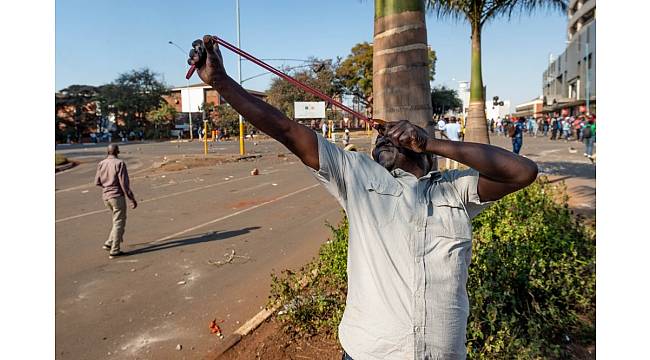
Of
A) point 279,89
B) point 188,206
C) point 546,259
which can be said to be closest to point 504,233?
point 546,259

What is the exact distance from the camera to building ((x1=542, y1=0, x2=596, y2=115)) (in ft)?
153

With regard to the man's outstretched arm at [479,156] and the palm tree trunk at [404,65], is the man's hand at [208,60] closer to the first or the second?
the man's outstretched arm at [479,156]

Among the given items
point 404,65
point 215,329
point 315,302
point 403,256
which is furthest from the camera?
point 215,329

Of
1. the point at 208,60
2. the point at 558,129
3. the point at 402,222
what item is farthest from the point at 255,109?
the point at 558,129

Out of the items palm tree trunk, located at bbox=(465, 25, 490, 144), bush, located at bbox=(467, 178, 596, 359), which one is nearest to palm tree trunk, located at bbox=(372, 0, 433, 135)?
bush, located at bbox=(467, 178, 596, 359)

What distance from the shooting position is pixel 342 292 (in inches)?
153

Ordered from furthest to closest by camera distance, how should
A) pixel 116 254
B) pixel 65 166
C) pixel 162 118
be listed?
1. pixel 162 118
2. pixel 65 166
3. pixel 116 254

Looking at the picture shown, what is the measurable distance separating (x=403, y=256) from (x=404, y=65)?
7.16 feet

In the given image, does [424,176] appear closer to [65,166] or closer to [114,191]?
[114,191]

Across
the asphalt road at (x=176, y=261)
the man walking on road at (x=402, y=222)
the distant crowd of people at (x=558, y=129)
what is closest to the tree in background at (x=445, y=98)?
the distant crowd of people at (x=558, y=129)

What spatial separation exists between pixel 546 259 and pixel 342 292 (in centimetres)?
172

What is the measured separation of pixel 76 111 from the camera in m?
52.7

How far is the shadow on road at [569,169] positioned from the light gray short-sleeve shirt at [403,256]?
11726mm

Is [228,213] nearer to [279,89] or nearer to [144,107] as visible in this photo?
[279,89]
